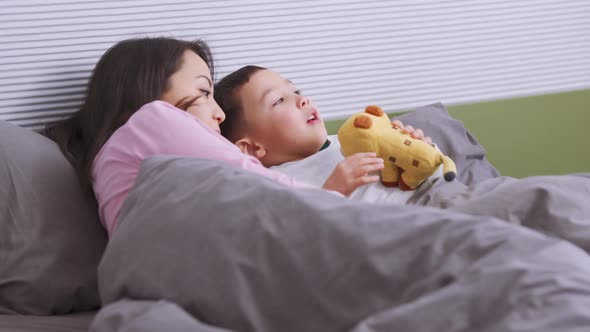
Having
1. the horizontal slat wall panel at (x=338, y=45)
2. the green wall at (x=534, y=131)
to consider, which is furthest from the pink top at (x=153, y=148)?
the green wall at (x=534, y=131)

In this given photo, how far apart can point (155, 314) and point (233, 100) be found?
36.2 inches

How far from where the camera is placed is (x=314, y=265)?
0.97 meters

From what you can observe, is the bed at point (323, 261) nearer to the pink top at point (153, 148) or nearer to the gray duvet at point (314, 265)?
the gray duvet at point (314, 265)

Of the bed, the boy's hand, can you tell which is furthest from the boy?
the bed

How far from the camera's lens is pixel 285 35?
2127 mm

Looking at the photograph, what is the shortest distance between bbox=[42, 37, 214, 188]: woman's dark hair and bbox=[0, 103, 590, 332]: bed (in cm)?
41

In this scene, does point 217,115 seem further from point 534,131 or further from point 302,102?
point 534,131

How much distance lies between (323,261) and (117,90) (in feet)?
2.82

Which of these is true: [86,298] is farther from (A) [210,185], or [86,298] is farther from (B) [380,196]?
(B) [380,196]

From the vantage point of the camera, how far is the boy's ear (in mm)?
1807


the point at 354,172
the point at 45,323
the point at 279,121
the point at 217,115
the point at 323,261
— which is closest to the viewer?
the point at 323,261

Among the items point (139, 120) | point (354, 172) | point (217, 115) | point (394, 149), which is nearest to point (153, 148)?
point (139, 120)

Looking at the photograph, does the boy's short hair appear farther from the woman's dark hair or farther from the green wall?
the green wall

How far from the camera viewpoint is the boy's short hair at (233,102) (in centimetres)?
182
